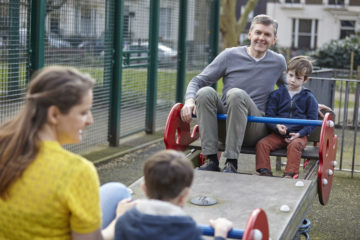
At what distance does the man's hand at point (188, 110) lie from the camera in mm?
4785

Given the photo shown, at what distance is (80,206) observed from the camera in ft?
7.17

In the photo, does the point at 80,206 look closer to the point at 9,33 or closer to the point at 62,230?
the point at 62,230

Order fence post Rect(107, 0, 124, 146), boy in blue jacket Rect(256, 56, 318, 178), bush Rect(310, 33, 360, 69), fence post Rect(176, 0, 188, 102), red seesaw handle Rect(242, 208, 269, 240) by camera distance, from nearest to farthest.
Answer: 1. red seesaw handle Rect(242, 208, 269, 240)
2. boy in blue jacket Rect(256, 56, 318, 178)
3. fence post Rect(107, 0, 124, 146)
4. fence post Rect(176, 0, 188, 102)
5. bush Rect(310, 33, 360, 69)

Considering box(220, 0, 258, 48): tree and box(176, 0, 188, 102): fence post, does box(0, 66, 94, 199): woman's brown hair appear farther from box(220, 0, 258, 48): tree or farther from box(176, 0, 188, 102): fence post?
box(220, 0, 258, 48): tree

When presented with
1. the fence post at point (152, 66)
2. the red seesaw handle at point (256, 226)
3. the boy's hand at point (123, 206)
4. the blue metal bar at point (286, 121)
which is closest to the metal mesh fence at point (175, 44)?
the fence post at point (152, 66)

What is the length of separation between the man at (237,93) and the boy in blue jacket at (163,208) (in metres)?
2.24

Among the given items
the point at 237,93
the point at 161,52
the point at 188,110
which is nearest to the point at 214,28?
the point at 161,52

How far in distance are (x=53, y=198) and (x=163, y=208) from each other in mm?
417

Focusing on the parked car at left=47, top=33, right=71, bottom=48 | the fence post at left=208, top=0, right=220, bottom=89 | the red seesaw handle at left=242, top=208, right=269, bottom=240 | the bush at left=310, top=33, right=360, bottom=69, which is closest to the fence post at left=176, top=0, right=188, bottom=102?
the fence post at left=208, top=0, right=220, bottom=89

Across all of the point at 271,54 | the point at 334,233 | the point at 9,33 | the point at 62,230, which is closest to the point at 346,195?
the point at 334,233

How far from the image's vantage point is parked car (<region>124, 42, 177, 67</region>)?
840 centimetres

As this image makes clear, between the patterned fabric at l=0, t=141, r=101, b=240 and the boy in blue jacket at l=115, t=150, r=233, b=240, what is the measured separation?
0.46 ft

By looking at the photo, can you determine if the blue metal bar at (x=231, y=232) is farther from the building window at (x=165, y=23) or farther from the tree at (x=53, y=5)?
the building window at (x=165, y=23)

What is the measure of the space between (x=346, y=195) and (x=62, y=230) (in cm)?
449
